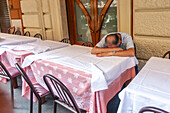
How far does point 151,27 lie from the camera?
261cm

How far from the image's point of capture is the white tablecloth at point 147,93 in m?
1.05

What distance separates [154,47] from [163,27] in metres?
0.36

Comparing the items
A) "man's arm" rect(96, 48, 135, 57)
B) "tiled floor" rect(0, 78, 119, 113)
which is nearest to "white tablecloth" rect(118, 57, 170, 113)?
"man's arm" rect(96, 48, 135, 57)

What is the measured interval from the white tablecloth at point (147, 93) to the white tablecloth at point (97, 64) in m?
0.27

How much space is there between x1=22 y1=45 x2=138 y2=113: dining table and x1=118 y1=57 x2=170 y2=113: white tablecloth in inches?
10.5

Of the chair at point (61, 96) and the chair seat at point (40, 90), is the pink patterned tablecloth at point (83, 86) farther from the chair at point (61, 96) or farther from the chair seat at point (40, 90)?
the chair seat at point (40, 90)

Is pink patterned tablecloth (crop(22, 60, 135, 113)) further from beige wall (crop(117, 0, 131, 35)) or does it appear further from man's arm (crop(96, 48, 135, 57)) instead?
beige wall (crop(117, 0, 131, 35))

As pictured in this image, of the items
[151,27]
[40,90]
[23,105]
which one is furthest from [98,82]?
[151,27]

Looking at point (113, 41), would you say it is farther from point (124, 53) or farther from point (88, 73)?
point (88, 73)

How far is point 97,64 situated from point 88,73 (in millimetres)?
220

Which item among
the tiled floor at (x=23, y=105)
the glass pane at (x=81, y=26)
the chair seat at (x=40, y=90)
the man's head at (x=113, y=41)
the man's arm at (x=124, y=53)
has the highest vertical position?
the glass pane at (x=81, y=26)

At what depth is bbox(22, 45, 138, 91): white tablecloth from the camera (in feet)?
4.69

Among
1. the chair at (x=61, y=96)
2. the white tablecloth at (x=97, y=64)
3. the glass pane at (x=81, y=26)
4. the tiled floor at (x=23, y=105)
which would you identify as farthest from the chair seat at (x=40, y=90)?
the glass pane at (x=81, y=26)

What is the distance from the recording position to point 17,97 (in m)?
2.69
